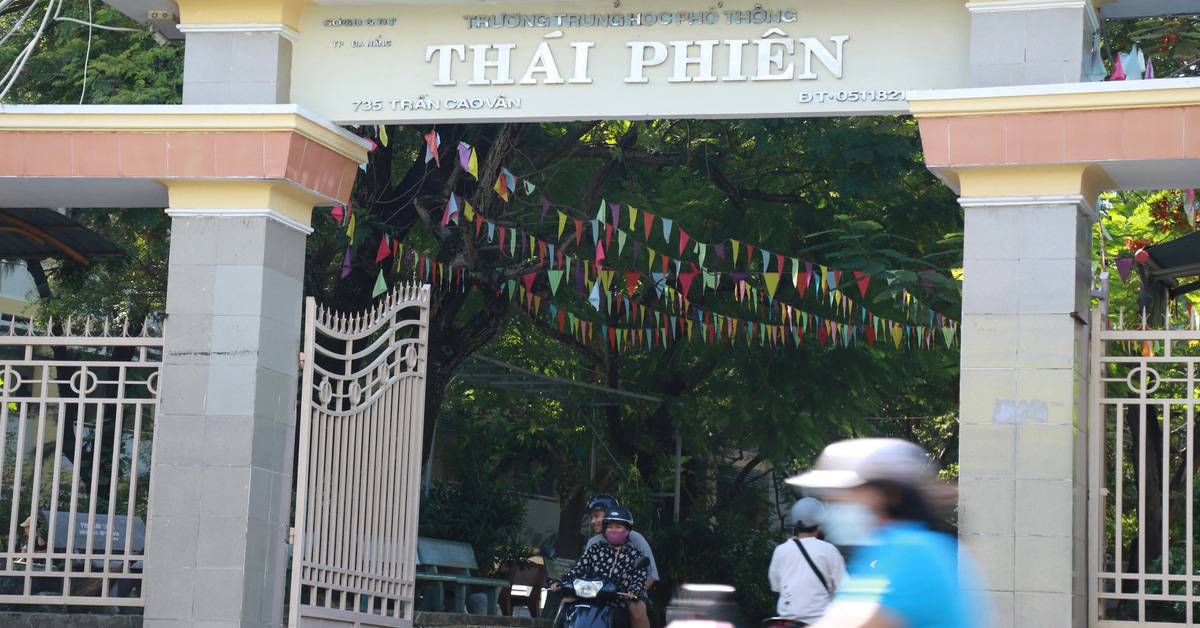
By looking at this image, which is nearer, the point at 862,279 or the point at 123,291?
the point at 862,279

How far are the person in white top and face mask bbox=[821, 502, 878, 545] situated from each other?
369 cm

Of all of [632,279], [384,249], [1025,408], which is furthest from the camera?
[632,279]

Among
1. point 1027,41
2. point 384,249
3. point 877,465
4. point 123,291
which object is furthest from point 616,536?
point 123,291

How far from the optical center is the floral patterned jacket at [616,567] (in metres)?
8.37

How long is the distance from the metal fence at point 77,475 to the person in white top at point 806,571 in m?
3.29

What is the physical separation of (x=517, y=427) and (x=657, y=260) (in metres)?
5.99

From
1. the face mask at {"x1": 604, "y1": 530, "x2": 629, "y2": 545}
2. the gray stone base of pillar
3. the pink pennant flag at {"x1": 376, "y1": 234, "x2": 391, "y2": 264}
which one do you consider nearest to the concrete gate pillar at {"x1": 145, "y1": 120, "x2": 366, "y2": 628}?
the gray stone base of pillar

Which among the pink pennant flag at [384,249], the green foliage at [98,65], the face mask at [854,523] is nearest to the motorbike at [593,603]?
the pink pennant flag at [384,249]

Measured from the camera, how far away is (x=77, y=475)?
7.24m

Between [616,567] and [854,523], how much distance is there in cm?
516

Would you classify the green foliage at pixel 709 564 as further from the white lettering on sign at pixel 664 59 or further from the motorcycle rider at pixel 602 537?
the white lettering on sign at pixel 664 59

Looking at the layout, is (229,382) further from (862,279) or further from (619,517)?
(862,279)

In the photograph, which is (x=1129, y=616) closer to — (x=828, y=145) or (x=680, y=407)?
(x=828, y=145)

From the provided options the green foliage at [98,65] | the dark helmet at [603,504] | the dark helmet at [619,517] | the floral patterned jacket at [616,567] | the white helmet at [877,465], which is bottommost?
the floral patterned jacket at [616,567]
